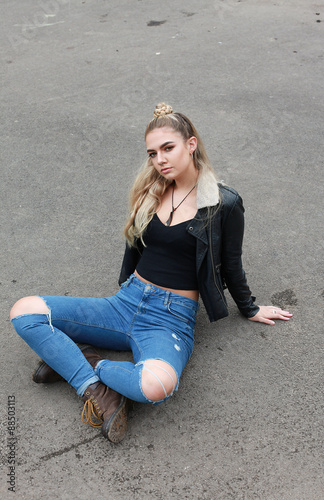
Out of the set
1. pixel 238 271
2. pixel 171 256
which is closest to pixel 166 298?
pixel 171 256

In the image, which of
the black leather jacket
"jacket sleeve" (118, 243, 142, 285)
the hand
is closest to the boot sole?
the black leather jacket

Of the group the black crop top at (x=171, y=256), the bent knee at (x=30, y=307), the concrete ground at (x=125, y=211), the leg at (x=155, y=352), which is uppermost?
the black crop top at (x=171, y=256)

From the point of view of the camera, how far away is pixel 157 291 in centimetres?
303

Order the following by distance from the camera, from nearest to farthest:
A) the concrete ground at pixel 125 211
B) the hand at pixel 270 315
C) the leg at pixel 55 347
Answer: the concrete ground at pixel 125 211 < the leg at pixel 55 347 < the hand at pixel 270 315

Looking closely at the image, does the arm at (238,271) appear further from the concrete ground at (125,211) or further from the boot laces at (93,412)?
the boot laces at (93,412)

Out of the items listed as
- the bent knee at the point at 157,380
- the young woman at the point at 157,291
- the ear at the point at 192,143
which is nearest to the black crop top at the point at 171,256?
the young woman at the point at 157,291

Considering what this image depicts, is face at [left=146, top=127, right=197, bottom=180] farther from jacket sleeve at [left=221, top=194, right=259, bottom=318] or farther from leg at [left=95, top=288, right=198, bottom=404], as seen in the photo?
leg at [left=95, top=288, right=198, bottom=404]

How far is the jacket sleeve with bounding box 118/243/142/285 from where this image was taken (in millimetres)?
3287

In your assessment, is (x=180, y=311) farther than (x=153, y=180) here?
No

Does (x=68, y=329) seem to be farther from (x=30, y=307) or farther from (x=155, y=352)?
(x=155, y=352)

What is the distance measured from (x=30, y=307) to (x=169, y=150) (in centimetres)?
119

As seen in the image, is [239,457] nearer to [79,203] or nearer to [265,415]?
[265,415]

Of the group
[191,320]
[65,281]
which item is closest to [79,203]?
[65,281]

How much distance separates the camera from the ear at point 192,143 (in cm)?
298
